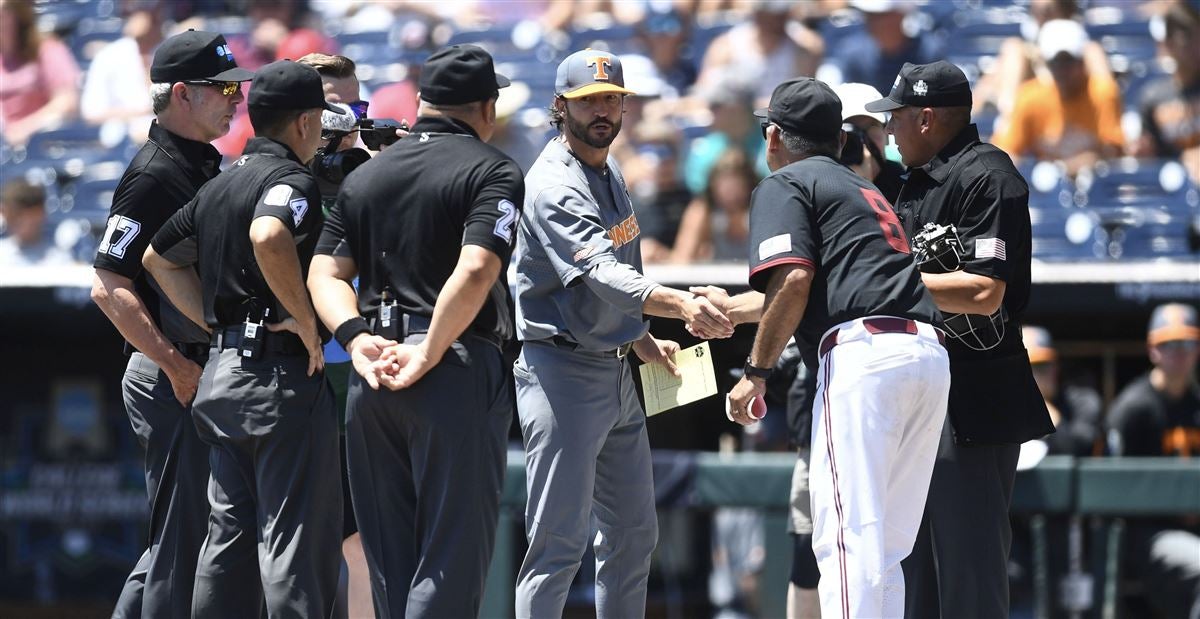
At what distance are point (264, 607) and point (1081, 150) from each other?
20.1 feet

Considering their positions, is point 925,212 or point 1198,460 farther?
point 1198,460

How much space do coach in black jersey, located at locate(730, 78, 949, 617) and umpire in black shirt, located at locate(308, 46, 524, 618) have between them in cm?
77

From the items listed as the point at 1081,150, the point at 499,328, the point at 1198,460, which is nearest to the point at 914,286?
the point at 499,328

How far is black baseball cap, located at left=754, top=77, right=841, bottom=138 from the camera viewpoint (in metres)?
4.40

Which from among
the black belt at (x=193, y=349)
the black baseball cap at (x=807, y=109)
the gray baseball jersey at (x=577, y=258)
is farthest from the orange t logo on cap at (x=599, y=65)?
the black belt at (x=193, y=349)

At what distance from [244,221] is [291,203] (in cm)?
18

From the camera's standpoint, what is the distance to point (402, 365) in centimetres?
392

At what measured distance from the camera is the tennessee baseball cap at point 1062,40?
9.25 meters

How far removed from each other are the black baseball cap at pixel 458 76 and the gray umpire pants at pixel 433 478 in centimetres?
67

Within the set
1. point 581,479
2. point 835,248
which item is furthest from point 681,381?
point 835,248

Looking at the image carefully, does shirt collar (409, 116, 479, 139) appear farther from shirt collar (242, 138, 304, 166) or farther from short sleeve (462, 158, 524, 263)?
shirt collar (242, 138, 304, 166)

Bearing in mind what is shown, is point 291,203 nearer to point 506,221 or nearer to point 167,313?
point 506,221

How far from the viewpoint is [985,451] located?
14.9 feet

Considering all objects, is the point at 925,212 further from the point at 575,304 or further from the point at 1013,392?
the point at 575,304
